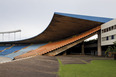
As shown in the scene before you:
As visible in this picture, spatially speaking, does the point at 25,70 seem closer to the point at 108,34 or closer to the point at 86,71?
the point at 86,71

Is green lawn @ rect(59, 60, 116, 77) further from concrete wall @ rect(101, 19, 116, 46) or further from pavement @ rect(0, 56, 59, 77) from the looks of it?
concrete wall @ rect(101, 19, 116, 46)

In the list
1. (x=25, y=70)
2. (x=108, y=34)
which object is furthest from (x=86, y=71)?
(x=108, y=34)

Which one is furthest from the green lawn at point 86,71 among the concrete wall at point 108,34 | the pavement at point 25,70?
the concrete wall at point 108,34

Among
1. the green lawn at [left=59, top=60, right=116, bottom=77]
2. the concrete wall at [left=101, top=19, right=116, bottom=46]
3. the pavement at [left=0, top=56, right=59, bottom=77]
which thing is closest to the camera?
the pavement at [left=0, top=56, right=59, bottom=77]

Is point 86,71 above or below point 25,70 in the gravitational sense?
below

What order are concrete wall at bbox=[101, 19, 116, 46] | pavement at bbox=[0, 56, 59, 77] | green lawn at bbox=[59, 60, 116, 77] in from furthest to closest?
concrete wall at bbox=[101, 19, 116, 46], green lawn at bbox=[59, 60, 116, 77], pavement at bbox=[0, 56, 59, 77]

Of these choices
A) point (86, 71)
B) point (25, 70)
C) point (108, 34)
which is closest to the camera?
point (25, 70)

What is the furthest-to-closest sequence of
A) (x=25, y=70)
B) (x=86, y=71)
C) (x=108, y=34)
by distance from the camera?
1. (x=108, y=34)
2. (x=86, y=71)
3. (x=25, y=70)

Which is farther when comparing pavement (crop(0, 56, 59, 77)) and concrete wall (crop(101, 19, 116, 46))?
concrete wall (crop(101, 19, 116, 46))

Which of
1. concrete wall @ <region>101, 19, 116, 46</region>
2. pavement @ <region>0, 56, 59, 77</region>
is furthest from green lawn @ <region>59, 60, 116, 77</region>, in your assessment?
concrete wall @ <region>101, 19, 116, 46</region>

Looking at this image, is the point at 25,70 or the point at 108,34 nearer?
the point at 25,70

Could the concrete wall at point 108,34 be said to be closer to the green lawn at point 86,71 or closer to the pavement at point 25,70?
the green lawn at point 86,71

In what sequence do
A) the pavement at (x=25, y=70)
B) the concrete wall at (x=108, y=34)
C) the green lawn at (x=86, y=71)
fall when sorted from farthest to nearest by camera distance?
the concrete wall at (x=108, y=34) < the green lawn at (x=86, y=71) < the pavement at (x=25, y=70)

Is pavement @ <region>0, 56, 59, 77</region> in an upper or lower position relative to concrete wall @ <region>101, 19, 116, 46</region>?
lower
